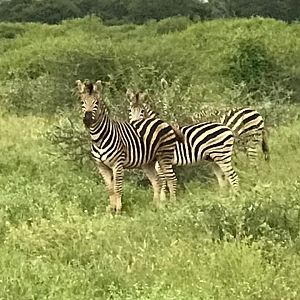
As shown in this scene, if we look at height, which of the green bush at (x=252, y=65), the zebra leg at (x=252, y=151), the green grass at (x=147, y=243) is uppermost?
the green bush at (x=252, y=65)

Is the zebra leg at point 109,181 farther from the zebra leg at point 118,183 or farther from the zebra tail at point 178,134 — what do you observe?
the zebra tail at point 178,134

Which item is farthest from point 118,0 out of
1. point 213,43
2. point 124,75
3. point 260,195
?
point 260,195

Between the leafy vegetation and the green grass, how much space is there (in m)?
0.01

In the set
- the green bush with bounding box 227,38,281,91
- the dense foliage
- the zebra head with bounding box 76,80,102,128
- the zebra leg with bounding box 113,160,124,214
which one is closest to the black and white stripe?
the zebra leg with bounding box 113,160,124,214

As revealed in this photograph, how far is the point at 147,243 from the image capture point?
684cm

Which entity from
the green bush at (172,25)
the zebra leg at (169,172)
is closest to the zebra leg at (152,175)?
the zebra leg at (169,172)

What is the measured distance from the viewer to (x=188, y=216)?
736 cm

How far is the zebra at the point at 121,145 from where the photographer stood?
30.1 ft

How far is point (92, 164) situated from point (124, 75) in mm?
7061

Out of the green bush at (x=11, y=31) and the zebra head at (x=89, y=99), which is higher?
the green bush at (x=11, y=31)

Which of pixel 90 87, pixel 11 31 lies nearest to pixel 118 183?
pixel 90 87

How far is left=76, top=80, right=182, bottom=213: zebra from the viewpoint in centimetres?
918

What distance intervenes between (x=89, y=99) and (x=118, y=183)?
3.27ft

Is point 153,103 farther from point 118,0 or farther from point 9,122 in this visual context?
point 118,0
